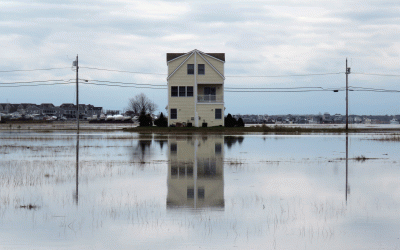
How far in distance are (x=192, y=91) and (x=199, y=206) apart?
49086mm

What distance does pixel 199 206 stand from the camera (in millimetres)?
10258

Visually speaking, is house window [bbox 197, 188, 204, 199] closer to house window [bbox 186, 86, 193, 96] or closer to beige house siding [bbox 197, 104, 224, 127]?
beige house siding [bbox 197, 104, 224, 127]

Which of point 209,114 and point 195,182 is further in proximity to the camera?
point 209,114

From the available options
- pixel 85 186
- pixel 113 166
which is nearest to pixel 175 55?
pixel 113 166

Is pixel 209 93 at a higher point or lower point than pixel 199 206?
higher

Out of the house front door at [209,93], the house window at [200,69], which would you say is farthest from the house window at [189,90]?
the house window at [200,69]

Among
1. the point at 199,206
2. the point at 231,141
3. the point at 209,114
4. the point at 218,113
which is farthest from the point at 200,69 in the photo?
the point at 199,206

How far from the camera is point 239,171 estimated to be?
54.5 feet

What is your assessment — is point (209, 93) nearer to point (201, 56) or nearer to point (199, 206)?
point (201, 56)

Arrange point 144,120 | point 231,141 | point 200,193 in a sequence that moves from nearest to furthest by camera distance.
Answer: point 200,193
point 231,141
point 144,120

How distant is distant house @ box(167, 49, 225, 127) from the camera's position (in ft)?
193

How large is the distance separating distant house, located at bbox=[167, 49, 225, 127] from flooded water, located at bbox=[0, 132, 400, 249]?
133 ft

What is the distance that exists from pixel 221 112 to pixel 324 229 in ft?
167

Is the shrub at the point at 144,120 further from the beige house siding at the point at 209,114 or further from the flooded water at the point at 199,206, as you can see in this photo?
the flooded water at the point at 199,206
